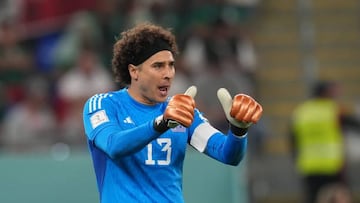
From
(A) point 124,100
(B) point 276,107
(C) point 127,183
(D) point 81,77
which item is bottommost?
(B) point 276,107

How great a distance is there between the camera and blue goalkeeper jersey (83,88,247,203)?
496 cm

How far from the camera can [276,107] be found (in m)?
12.8

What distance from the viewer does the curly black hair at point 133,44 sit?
5156 mm

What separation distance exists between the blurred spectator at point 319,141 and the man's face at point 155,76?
5432 mm

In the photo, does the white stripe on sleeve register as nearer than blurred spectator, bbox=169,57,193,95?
Yes

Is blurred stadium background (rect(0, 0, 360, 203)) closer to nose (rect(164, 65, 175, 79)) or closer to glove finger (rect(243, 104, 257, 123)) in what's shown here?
nose (rect(164, 65, 175, 79))

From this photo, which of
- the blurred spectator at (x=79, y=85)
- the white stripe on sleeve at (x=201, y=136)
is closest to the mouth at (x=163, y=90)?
the white stripe on sleeve at (x=201, y=136)

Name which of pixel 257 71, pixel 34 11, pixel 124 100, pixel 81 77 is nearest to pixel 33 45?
pixel 34 11

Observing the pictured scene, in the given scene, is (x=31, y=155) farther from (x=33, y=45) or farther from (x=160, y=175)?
(x=160, y=175)

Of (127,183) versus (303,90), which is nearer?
(127,183)

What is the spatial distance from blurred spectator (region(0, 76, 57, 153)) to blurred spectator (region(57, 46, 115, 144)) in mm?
165

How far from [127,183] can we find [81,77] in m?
6.25

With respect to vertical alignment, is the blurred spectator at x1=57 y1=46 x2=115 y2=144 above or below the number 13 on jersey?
below

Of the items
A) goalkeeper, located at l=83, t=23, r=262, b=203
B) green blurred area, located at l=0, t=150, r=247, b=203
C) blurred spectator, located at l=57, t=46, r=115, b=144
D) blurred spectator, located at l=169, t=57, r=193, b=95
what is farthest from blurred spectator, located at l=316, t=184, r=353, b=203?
goalkeeper, located at l=83, t=23, r=262, b=203
